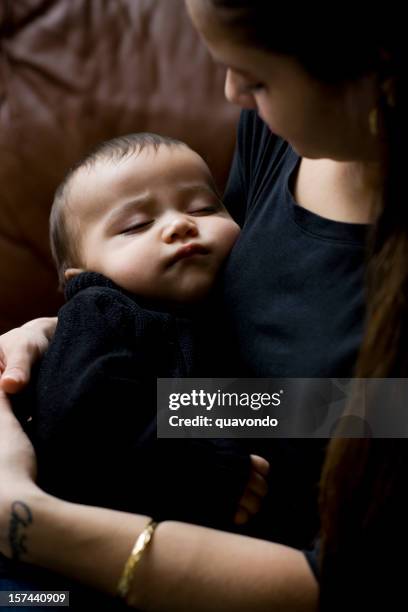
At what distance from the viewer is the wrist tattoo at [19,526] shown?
82cm

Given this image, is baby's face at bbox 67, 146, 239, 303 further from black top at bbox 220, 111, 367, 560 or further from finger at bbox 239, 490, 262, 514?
finger at bbox 239, 490, 262, 514

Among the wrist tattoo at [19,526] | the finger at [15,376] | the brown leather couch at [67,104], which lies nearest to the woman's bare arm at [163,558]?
the wrist tattoo at [19,526]

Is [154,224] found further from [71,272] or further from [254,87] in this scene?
[254,87]

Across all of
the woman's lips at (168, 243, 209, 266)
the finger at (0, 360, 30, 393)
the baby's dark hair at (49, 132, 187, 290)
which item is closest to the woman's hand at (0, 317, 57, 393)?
the finger at (0, 360, 30, 393)

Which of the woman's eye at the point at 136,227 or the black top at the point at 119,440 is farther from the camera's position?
the woman's eye at the point at 136,227

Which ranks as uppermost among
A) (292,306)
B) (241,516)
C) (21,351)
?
(292,306)

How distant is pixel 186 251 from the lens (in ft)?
3.37

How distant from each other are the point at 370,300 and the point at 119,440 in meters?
0.32

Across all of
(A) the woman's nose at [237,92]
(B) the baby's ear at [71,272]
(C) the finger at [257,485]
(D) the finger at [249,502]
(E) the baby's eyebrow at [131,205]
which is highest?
(A) the woman's nose at [237,92]

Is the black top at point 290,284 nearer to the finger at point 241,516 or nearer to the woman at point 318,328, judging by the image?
the woman at point 318,328

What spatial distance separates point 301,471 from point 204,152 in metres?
0.70

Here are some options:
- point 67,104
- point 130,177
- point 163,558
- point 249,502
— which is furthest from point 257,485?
point 67,104

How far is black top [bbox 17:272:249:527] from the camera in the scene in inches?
33.6

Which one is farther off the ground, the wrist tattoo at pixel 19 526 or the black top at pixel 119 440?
the black top at pixel 119 440
